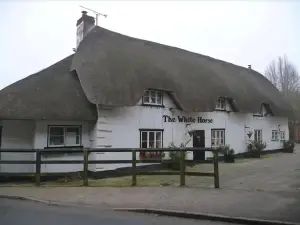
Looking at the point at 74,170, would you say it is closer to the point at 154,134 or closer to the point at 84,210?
the point at 154,134

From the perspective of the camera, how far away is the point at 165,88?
16562 mm

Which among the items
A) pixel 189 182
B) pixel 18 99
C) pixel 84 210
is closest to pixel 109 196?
pixel 84 210

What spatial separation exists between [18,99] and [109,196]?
268 inches

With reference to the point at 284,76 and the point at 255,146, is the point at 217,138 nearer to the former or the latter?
the point at 255,146

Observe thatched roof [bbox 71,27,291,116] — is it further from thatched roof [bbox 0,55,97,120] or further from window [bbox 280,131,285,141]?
window [bbox 280,131,285,141]

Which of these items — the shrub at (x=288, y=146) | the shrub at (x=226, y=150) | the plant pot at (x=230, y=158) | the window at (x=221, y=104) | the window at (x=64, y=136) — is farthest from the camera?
the shrub at (x=288, y=146)

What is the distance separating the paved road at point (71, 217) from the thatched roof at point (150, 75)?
671cm

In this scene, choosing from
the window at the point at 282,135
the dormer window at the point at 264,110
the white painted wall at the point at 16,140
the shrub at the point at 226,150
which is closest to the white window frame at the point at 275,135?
the window at the point at 282,135

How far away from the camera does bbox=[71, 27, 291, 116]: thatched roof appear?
14664 mm

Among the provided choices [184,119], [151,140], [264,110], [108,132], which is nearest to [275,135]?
[264,110]

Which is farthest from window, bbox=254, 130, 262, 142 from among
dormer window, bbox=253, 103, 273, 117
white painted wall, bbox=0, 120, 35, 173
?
white painted wall, bbox=0, 120, 35, 173

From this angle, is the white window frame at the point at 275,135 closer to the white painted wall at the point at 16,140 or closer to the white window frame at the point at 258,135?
the white window frame at the point at 258,135

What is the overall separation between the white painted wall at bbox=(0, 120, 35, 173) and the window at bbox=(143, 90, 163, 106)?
573 centimetres

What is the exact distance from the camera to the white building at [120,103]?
13.5m
